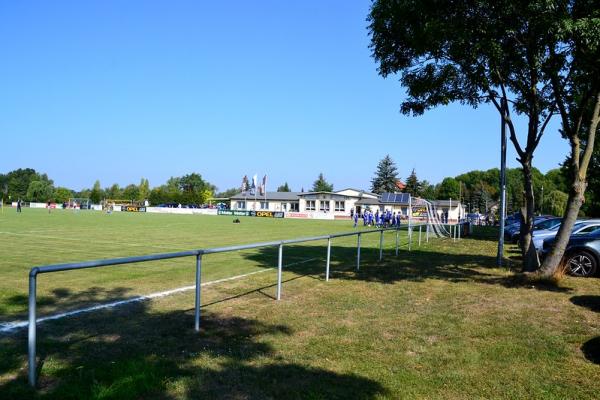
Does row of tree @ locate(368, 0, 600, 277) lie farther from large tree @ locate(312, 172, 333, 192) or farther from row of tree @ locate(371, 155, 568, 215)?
large tree @ locate(312, 172, 333, 192)

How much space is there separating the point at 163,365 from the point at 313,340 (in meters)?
1.93

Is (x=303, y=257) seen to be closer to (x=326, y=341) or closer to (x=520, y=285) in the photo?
(x=520, y=285)

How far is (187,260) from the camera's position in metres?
14.1

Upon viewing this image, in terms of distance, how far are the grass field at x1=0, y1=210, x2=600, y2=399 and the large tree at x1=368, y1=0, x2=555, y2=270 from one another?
157 inches

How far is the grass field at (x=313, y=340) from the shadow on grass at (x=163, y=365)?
0.02 meters

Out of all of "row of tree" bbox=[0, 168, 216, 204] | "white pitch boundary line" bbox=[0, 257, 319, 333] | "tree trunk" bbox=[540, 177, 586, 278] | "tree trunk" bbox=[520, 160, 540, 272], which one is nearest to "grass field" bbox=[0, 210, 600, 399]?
"white pitch boundary line" bbox=[0, 257, 319, 333]

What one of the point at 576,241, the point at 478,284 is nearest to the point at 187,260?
the point at 478,284

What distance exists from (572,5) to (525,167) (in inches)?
160

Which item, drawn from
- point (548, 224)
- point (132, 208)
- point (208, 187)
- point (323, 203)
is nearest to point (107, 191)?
point (208, 187)

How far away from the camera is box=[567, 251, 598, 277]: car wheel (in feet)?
39.9

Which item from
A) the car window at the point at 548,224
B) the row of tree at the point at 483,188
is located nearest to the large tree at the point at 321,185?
the row of tree at the point at 483,188

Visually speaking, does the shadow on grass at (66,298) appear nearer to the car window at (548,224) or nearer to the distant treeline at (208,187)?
the car window at (548,224)

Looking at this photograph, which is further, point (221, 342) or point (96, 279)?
point (96, 279)

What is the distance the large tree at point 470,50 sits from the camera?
31.1ft
